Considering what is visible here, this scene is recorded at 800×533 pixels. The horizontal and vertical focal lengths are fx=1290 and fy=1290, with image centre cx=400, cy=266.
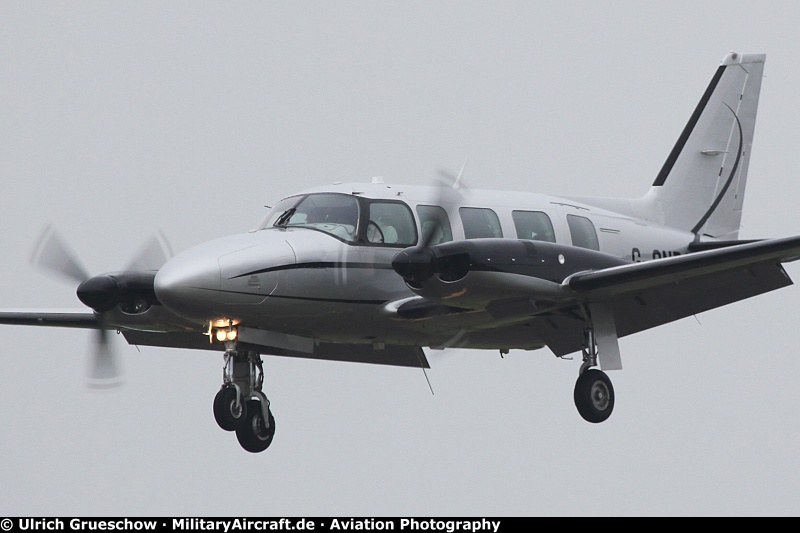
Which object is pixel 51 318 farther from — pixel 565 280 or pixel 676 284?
pixel 676 284

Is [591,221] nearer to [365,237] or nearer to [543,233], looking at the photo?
[543,233]

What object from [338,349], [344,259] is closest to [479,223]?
[344,259]

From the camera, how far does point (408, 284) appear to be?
15.7 metres

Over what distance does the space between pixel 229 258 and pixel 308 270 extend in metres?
1.04

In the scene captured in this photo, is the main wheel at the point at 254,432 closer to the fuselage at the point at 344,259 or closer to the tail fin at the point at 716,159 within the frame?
the fuselage at the point at 344,259

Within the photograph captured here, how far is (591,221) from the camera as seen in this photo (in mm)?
19078

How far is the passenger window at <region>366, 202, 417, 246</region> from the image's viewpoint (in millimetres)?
16859

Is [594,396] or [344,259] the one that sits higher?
[344,259]

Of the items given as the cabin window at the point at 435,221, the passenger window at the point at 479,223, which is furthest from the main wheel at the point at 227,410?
the passenger window at the point at 479,223

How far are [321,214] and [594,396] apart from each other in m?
4.49

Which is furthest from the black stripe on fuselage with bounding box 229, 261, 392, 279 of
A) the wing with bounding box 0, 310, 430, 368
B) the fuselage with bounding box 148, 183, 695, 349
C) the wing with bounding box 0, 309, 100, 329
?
the wing with bounding box 0, 309, 100, 329

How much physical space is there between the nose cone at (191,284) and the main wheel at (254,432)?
78.6 inches

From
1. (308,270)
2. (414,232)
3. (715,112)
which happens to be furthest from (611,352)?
(715,112)

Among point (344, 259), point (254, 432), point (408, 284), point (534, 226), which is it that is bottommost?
point (254, 432)
